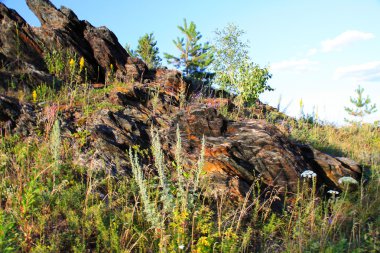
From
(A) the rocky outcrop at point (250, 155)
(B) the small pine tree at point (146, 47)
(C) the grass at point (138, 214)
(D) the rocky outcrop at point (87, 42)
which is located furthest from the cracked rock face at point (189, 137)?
(B) the small pine tree at point (146, 47)

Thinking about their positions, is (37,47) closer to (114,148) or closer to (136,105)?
(136,105)

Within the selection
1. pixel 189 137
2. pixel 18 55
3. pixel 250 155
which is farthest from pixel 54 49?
pixel 250 155

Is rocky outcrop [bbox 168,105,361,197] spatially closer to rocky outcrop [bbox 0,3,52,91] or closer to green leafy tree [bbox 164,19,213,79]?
rocky outcrop [bbox 0,3,52,91]

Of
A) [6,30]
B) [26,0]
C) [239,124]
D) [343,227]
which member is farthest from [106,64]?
[343,227]

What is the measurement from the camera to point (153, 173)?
215 inches

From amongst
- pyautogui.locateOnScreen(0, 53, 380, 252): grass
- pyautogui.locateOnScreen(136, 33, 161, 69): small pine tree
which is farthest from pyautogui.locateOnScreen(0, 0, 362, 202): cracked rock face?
pyautogui.locateOnScreen(136, 33, 161, 69): small pine tree

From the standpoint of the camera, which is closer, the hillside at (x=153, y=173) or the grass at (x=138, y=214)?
the grass at (x=138, y=214)

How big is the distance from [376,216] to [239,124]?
2946 mm

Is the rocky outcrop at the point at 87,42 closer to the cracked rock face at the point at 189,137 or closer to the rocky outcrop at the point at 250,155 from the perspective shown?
the cracked rock face at the point at 189,137

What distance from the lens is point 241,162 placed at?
19.8ft

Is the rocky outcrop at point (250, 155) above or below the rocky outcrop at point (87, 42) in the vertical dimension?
below

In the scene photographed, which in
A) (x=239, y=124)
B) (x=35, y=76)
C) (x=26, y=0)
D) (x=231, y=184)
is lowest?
(x=231, y=184)

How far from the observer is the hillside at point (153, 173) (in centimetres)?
392

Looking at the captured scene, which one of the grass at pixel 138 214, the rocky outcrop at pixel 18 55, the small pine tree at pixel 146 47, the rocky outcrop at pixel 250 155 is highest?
the small pine tree at pixel 146 47
